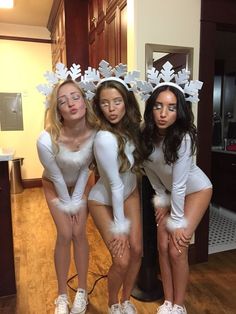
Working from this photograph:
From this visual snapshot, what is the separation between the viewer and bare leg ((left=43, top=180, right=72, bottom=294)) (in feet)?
5.11

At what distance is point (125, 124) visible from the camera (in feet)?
4.80

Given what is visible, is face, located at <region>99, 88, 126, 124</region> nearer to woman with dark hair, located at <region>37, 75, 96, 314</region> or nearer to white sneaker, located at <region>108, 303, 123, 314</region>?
woman with dark hair, located at <region>37, 75, 96, 314</region>

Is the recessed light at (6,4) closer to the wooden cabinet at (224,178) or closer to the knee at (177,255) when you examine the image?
the wooden cabinet at (224,178)

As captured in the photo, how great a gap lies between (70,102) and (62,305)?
1132 mm

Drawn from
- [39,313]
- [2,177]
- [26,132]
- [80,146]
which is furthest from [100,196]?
[26,132]

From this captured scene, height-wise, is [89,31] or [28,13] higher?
[28,13]

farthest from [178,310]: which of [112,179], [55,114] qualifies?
[55,114]

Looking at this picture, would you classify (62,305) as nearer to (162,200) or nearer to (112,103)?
(162,200)

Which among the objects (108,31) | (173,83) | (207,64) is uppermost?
(108,31)

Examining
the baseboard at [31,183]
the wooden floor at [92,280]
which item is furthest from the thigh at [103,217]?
the baseboard at [31,183]

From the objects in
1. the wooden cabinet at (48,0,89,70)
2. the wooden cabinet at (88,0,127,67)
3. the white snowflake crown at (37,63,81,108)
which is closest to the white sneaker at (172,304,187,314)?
the white snowflake crown at (37,63,81,108)

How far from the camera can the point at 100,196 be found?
1.49 m

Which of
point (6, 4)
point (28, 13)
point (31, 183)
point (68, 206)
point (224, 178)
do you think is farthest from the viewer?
point (31, 183)

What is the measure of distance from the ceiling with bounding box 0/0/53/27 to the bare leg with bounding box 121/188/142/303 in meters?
3.08
